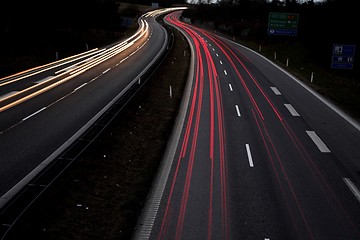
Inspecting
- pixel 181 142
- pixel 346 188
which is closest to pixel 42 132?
pixel 181 142

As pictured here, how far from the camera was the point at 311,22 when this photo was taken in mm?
49250

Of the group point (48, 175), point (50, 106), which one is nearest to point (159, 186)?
point (48, 175)

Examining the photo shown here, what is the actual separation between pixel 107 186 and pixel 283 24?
133 feet

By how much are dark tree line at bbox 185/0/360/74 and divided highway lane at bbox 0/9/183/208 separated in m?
20.3

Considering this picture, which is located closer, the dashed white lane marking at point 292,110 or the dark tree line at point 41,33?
the dashed white lane marking at point 292,110

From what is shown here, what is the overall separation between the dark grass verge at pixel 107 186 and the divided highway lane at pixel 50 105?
133 centimetres

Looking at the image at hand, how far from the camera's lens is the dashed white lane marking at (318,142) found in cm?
1584

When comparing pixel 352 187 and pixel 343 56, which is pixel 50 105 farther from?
pixel 343 56

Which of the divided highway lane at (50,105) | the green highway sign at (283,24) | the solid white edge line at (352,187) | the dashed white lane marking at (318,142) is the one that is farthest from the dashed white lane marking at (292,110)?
the green highway sign at (283,24)

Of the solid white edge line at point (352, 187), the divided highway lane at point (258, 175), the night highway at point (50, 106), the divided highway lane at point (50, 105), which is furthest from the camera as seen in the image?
the divided highway lane at point (50, 105)

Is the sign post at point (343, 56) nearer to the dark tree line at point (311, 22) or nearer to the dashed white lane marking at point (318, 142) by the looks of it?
the dark tree line at point (311, 22)

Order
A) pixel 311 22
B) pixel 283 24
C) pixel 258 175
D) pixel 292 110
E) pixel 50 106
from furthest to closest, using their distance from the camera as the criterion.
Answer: pixel 311 22
pixel 283 24
pixel 292 110
pixel 50 106
pixel 258 175

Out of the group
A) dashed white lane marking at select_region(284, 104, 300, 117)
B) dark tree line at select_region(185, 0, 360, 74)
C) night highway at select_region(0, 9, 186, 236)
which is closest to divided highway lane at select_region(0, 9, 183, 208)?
night highway at select_region(0, 9, 186, 236)

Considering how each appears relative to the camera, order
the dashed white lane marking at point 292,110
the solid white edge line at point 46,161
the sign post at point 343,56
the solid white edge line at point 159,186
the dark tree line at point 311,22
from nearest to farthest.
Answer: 1. the solid white edge line at point 159,186
2. the solid white edge line at point 46,161
3. the dashed white lane marking at point 292,110
4. the sign post at point 343,56
5. the dark tree line at point 311,22
